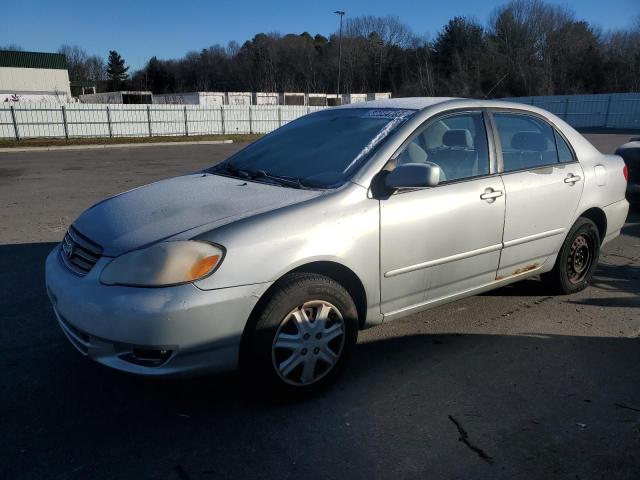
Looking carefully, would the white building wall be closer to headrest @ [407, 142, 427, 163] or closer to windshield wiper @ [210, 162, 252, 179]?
windshield wiper @ [210, 162, 252, 179]

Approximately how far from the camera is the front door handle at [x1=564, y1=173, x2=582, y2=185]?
4055 mm

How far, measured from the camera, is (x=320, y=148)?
11.4 feet

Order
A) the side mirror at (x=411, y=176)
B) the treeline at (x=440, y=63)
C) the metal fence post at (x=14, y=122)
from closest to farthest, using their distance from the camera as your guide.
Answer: the side mirror at (x=411, y=176)
the metal fence post at (x=14, y=122)
the treeline at (x=440, y=63)

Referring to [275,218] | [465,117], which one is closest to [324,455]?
[275,218]

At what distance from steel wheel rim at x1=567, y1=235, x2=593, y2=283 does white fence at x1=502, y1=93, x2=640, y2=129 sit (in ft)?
121

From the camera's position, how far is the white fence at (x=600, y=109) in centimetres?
3759

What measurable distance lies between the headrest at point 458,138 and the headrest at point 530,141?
48cm

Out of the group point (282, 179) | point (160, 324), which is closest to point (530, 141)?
point (282, 179)

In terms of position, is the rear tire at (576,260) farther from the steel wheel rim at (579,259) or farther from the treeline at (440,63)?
the treeline at (440,63)

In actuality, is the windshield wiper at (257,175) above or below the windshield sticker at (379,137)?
below

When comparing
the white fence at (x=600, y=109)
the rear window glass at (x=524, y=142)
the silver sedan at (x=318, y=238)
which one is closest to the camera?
the silver sedan at (x=318, y=238)

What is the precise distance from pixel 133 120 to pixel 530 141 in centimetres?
2905

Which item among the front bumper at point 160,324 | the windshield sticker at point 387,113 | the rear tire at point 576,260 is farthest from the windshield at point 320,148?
the rear tire at point 576,260

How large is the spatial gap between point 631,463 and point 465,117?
2340mm
